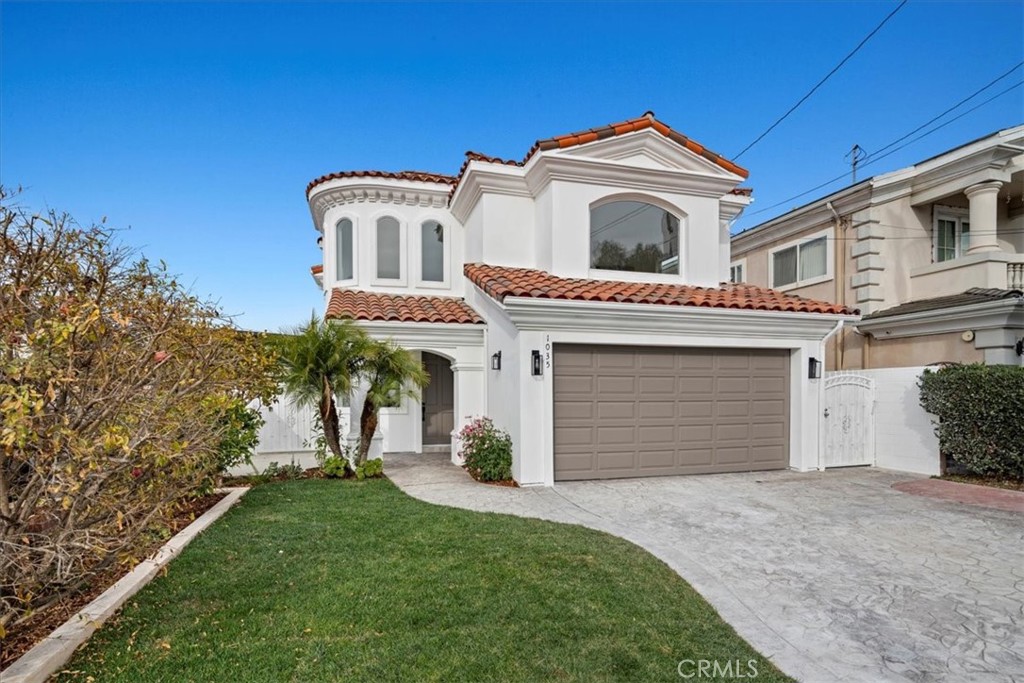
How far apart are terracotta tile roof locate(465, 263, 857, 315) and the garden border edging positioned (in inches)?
234

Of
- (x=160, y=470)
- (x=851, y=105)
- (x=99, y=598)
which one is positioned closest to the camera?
(x=99, y=598)

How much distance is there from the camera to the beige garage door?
32.0 ft

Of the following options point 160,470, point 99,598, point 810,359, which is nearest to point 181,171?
point 160,470

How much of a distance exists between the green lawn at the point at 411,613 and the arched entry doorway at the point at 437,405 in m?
7.89

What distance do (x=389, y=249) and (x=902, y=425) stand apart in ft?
42.6

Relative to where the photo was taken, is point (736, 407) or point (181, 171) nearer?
point (736, 407)

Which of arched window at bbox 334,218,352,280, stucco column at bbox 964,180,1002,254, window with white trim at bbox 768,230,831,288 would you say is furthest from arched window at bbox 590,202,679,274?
stucco column at bbox 964,180,1002,254

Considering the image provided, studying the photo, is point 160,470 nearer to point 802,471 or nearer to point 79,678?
point 79,678

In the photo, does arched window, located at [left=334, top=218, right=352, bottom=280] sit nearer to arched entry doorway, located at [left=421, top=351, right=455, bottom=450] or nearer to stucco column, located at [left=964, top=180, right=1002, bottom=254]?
arched entry doorway, located at [left=421, top=351, right=455, bottom=450]

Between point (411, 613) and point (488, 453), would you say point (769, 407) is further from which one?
point (411, 613)

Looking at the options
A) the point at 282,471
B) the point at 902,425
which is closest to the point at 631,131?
the point at 902,425

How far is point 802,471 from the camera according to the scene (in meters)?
10.8

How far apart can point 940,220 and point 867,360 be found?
4543 mm

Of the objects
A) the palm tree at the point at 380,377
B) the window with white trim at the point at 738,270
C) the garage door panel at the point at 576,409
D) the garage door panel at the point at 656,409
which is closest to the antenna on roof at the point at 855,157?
the window with white trim at the point at 738,270
